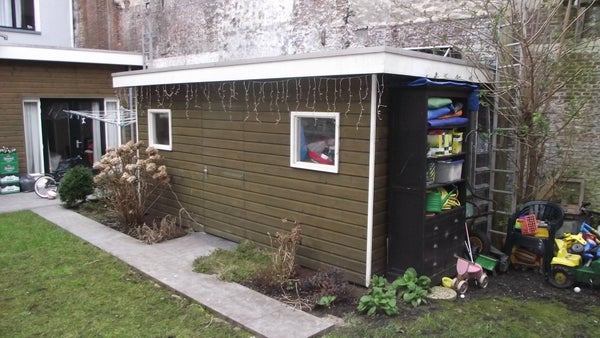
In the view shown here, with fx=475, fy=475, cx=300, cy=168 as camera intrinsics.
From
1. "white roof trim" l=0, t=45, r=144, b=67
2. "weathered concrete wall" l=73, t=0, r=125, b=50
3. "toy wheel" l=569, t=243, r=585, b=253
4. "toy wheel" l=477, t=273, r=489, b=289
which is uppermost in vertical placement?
"weathered concrete wall" l=73, t=0, r=125, b=50

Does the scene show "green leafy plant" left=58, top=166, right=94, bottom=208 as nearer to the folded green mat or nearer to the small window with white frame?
the folded green mat

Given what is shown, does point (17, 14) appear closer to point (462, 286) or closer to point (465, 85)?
point (465, 85)

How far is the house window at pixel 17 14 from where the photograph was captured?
15.4 meters

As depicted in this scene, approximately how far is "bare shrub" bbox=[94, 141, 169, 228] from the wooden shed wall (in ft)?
1.25

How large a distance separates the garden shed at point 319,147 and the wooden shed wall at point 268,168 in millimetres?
16

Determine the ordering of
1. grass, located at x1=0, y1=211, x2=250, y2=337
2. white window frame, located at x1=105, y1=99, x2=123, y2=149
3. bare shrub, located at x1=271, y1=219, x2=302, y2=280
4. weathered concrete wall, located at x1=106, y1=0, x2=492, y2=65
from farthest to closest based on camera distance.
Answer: white window frame, located at x1=105, y1=99, x2=123, y2=149 < weathered concrete wall, located at x1=106, y1=0, x2=492, y2=65 < bare shrub, located at x1=271, y1=219, x2=302, y2=280 < grass, located at x1=0, y1=211, x2=250, y2=337

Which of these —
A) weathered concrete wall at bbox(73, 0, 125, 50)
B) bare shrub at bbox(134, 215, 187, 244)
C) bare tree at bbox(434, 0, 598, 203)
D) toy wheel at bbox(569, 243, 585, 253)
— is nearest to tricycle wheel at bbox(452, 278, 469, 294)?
toy wheel at bbox(569, 243, 585, 253)

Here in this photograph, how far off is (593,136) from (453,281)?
9.92 feet

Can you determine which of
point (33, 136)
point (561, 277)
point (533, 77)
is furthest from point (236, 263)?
point (33, 136)

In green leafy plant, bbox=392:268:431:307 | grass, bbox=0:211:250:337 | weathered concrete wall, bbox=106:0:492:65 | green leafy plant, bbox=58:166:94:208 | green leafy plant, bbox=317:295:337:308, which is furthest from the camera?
green leafy plant, bbox=58:166:94:208

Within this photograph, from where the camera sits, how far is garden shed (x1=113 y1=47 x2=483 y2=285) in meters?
5.50

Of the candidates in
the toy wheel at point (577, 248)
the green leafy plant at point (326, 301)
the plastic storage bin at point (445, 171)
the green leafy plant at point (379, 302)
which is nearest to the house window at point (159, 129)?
the green leafy plant at point (326, 301)

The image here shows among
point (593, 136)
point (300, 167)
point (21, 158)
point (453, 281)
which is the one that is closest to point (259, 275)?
point (300, 167)

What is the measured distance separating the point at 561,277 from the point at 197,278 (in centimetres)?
449
